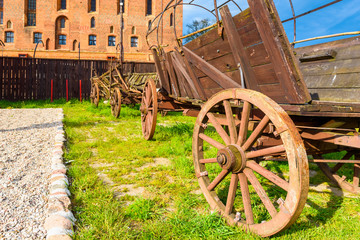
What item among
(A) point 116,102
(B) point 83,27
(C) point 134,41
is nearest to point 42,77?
(A) point 116,102

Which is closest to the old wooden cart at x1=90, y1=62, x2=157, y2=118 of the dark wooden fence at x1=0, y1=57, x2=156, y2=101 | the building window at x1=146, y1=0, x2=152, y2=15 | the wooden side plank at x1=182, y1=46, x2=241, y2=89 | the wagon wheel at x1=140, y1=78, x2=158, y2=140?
the wagon wheel at x1=140, y1=78, x2=158, y2=140

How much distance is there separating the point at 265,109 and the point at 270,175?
1.37ft

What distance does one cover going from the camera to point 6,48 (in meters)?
28.9

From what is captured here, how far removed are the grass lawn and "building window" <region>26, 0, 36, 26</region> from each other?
107 ft

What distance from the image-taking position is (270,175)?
1.60 metres

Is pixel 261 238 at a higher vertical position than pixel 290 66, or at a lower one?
lower

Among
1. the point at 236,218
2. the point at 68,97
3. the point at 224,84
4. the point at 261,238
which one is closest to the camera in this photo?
the point at 261,238

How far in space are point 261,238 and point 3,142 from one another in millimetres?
4387

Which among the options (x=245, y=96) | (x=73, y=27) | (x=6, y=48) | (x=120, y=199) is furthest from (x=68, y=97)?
(x=6, y=48)

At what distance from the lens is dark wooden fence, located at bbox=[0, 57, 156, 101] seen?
40.8 feet

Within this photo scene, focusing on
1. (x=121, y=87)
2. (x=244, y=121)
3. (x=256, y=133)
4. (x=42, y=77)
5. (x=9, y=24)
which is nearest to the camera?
Result: (x=256, y=133)

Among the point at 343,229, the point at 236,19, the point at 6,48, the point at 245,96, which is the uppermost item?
the point at 6,48

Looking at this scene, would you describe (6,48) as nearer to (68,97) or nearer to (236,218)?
(68,97)

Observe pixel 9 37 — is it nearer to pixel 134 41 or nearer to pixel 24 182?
pixel 134 41
